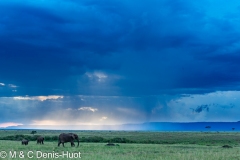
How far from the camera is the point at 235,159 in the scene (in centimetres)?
2444

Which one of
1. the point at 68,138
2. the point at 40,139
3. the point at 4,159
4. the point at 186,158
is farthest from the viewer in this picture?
the point at 40,139

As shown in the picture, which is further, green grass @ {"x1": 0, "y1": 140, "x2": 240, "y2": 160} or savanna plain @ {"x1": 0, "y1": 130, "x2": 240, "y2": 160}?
savanna plain @ {"x1": 0, "y1": 130, "x2": 240, "y2": 160}

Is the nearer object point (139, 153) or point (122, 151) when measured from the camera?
point (139, 153)

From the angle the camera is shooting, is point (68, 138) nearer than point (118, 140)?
Yes

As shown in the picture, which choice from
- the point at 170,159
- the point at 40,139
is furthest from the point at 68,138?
the point at 170,159

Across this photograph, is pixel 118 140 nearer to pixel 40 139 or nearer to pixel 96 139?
pixel 96 139

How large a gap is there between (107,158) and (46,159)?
4.55 meters

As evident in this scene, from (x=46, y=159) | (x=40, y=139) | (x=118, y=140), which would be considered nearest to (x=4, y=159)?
(x=46, y=159)

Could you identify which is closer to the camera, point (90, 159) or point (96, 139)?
point (90, 159)

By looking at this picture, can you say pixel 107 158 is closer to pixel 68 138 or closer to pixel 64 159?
pixel 64 159

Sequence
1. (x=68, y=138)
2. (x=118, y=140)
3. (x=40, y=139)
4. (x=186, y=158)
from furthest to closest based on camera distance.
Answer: (x=118, y=140), (x=40, y=139), (x=68, y=138), (x=186, y=158)

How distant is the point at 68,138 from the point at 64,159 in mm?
16989

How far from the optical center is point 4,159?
22.0 meters

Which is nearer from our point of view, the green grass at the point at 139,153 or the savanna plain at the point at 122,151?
the green grass at the point at 139,153
